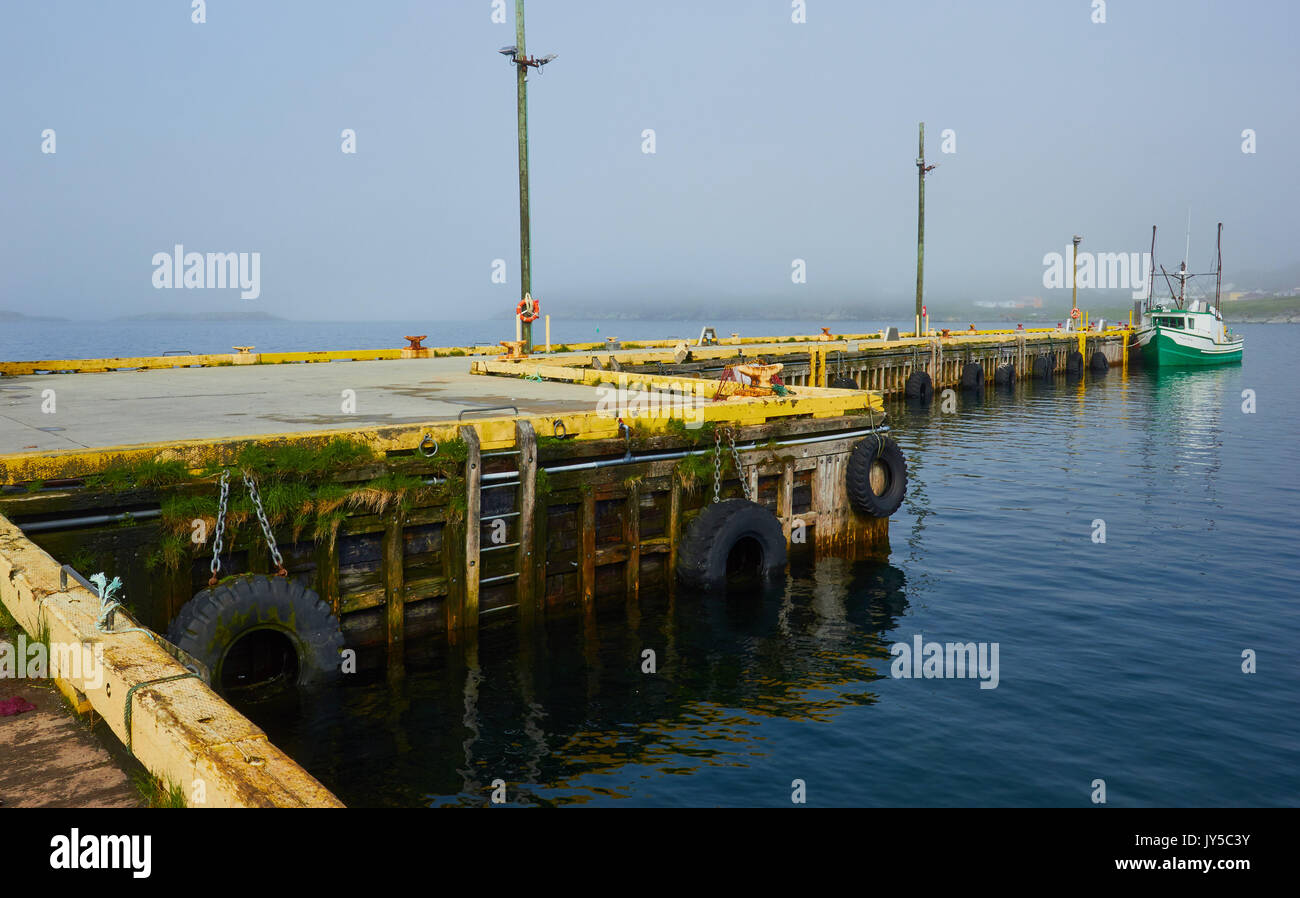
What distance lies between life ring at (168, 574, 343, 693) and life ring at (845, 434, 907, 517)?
36.1 ft

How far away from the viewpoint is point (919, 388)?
2057 inches

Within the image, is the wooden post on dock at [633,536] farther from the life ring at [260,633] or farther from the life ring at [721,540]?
the life ring at [260,633]

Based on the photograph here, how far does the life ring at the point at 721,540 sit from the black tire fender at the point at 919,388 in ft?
121

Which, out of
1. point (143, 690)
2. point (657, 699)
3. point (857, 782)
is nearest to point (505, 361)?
point (657, 699)

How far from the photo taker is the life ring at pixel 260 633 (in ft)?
35.7

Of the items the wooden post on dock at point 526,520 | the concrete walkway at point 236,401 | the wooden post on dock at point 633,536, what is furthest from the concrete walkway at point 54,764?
the wooden post on dock at point 633,536

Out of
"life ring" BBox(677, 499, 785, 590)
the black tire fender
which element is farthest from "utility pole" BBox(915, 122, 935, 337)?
"life ring" BBox(677, 499, 785, 590)

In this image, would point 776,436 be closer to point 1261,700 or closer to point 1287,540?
point 1261,700

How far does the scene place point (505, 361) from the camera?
26.9 m

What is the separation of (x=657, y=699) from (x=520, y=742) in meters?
2.23

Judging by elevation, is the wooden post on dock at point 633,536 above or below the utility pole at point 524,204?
below

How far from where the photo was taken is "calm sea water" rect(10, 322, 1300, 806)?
35.7 feet

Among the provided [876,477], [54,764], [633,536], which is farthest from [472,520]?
[876,477]

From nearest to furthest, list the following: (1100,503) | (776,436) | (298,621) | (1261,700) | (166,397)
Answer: (298,621), (1261,700), (776,436), (166,397), (1100,503)
